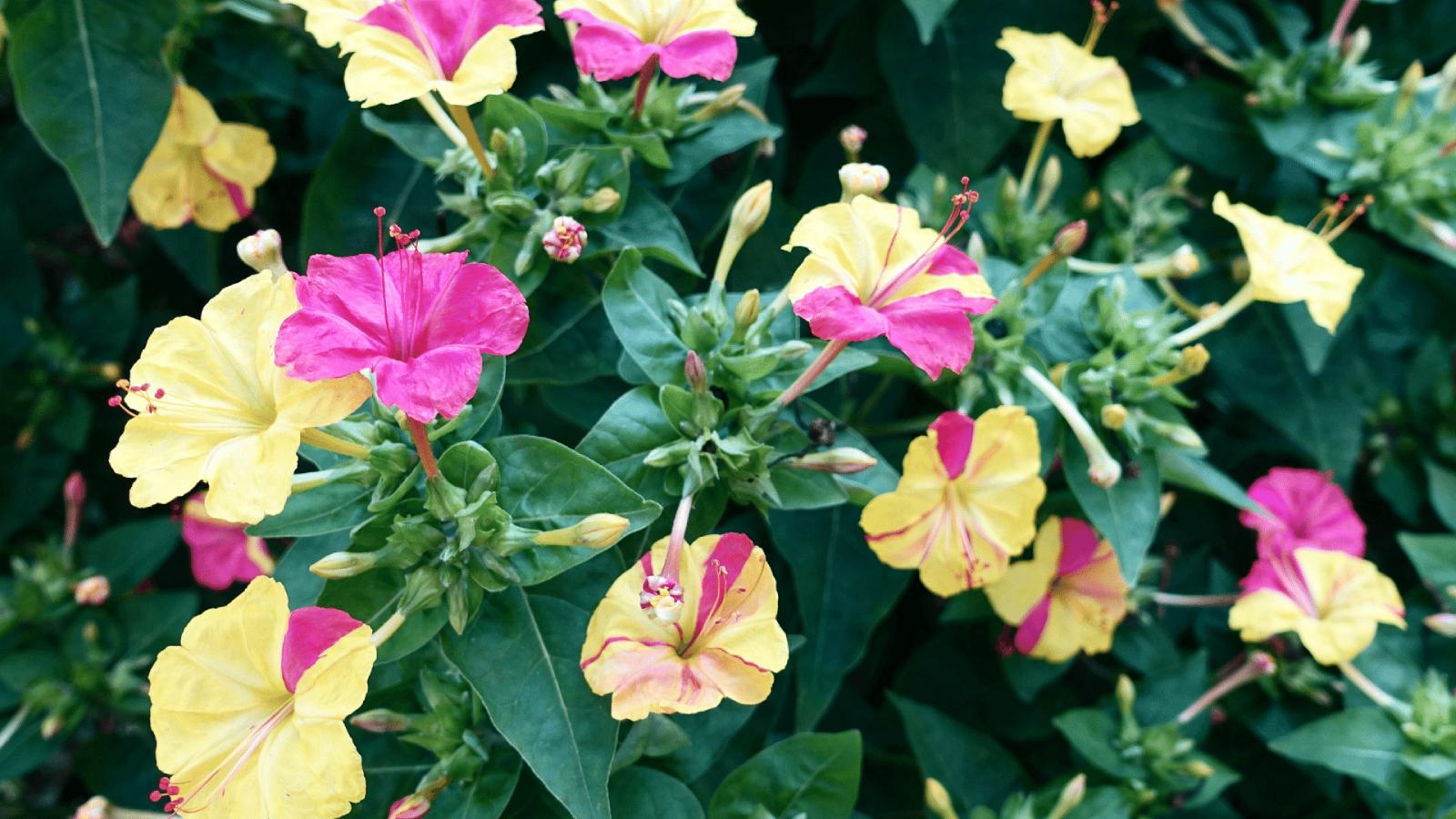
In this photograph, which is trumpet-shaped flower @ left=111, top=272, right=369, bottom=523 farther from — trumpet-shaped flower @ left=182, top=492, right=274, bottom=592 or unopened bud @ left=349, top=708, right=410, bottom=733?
trumpet-shaped flower @ left=182, top=492, right=274, bottom=592

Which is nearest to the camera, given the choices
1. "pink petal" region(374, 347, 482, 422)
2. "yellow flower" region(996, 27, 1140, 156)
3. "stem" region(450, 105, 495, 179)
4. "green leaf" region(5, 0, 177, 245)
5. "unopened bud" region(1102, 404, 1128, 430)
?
"pink petal" region(374, 347, 482, 422)

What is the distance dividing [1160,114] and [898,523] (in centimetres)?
111

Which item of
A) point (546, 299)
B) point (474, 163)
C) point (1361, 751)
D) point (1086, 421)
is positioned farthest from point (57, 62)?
point (1361, 751)

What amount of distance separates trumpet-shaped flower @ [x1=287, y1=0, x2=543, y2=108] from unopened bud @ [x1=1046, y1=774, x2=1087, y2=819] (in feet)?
4.04

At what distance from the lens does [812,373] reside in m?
1.28

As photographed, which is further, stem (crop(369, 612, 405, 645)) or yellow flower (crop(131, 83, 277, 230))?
yellow flower (crop(131, 83, 277, 230))

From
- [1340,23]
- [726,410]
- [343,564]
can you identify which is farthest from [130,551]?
[1340,23]

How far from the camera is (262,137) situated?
183 cm

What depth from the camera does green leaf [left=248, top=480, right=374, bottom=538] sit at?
1.20 meters

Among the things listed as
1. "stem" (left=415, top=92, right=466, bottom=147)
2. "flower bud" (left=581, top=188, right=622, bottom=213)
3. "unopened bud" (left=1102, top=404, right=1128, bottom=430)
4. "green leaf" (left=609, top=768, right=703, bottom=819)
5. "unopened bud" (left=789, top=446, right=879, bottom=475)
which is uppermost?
"stem" (left=415, top=92, right=466, bottom=147)

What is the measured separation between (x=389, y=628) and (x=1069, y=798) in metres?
1.01

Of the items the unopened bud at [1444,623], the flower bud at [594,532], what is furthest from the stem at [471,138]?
the unopened bud at [1444,623]

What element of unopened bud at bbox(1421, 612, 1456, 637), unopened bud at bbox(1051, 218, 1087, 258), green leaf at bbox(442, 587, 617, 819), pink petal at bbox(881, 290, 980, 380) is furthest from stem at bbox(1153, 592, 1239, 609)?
green leaf at bbox(442, 587, 617, 819)

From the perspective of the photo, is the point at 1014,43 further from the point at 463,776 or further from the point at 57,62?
the point at 57,62
